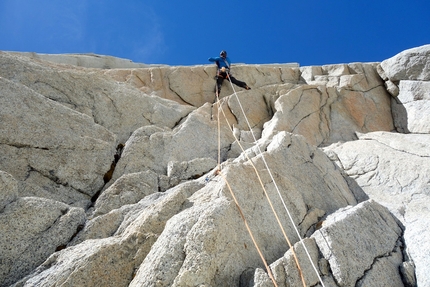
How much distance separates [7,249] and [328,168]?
29.4 feet

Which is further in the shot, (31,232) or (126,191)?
(126,191)

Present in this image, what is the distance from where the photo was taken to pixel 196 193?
308 inches

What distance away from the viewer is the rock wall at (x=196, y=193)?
5871mm

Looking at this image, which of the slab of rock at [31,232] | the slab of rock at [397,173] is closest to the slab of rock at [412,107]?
the slab of rock at [397,173]

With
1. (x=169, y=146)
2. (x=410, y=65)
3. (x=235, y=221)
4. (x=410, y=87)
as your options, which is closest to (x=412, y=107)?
(x=410, y=87)

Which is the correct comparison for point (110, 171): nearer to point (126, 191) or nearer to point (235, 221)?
point (126, 191)

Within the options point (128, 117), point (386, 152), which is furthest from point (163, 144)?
point (386, 152)

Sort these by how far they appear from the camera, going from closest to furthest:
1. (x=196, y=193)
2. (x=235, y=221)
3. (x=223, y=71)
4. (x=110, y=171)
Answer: (x=235, y=221)
(x=196, y=193)
(x=110, y=171)
(x=223, y=71)

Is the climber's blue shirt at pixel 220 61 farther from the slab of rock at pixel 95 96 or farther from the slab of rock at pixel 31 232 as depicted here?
the slab of rock at pixel 31 232

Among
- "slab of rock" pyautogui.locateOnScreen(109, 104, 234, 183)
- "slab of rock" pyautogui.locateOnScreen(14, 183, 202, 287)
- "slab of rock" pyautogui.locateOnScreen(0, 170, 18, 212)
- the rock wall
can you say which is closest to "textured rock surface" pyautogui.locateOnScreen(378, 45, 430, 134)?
the rock wall

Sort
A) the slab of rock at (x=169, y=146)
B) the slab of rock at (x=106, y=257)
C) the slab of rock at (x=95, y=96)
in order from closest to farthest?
the slab of rock at (x=106, y=257) → the slab of rock at (x=169, y=146) → the slab of rock at (x=95, y=96)

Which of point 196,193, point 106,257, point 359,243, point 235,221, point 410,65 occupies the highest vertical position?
point 410,65

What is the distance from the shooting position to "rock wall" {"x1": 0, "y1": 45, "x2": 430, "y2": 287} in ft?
19.3

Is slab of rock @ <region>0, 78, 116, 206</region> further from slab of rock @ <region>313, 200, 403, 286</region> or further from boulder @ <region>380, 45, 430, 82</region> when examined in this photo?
boulder @ <region>380, 45, 430, 82</region>
